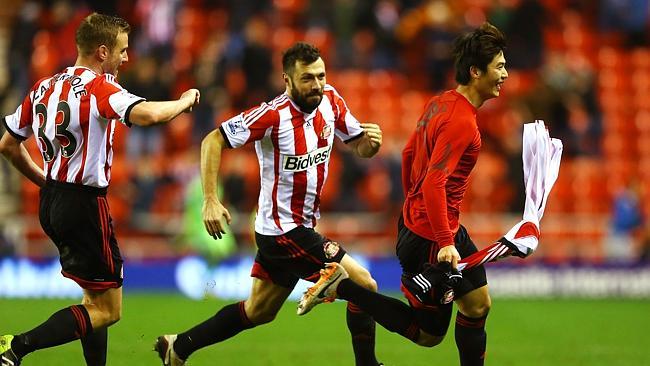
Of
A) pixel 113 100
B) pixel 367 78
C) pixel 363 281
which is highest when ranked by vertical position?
pixel 367 78

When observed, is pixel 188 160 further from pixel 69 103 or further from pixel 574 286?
pixel 69 103

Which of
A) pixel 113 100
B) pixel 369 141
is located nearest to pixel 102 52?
pixel 113 100

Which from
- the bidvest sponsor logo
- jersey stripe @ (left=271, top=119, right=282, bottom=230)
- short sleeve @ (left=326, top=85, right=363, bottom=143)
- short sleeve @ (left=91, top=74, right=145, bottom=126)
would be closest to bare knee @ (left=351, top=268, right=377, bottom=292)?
jersey stripe @ (left=271, top=119, right=282, bottom=230)

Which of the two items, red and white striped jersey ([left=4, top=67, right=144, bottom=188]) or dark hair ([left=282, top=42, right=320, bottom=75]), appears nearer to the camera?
red and white striped jersey ([left=4, top=67, right=144, bottom=188])

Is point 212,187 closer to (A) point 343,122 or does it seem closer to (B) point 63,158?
(B) point 63,158

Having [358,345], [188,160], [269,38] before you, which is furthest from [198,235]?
[358,345]

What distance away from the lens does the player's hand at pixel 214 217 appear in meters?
7.45

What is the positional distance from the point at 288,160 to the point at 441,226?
1.28m

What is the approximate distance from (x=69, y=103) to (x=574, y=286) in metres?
11.2

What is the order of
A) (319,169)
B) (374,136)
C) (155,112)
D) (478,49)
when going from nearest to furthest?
(155,112)
(478,49)
(319,169)
(374,136)

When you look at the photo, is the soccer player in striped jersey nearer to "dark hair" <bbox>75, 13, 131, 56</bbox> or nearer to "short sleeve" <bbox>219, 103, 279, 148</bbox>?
"short sleeve" <bbox>219, 103, 279, 148</bbox>

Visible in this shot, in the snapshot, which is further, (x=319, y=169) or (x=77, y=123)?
(x=319, y=169)

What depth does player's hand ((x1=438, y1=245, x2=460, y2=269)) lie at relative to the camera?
7.25m

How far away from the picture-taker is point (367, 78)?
20516 millimetres
